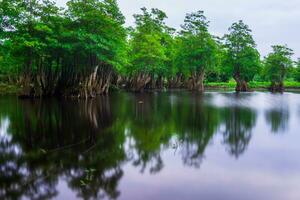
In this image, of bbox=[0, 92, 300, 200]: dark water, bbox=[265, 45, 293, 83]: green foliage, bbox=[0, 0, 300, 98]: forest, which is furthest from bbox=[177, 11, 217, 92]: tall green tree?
bbox=[0, 92, 300, 200]: dark water

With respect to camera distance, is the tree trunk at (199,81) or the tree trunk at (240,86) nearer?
the tree trunk at (199,81)

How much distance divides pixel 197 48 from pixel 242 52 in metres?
9.99

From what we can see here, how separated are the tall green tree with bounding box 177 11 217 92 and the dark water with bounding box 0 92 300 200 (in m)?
37.2

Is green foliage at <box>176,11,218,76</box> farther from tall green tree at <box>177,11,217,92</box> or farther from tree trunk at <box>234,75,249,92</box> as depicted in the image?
tree trunk at <box>234,75,249,92</box>

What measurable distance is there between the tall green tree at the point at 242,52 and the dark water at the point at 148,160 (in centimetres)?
4323

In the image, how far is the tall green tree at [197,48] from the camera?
5134 cm

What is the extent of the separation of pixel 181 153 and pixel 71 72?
25457 millimetres

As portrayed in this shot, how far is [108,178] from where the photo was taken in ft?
23.7

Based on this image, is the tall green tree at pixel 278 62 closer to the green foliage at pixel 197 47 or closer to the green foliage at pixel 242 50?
the green foliage at pixel 242 50

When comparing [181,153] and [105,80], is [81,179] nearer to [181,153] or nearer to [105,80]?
[181,153]

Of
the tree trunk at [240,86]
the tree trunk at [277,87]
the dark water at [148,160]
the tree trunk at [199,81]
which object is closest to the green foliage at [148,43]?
Answer: the tree trunk at [199,81]

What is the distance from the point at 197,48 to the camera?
51750 millimetres

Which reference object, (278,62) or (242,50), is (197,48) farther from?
(278,62)

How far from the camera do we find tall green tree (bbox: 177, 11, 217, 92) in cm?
5134
